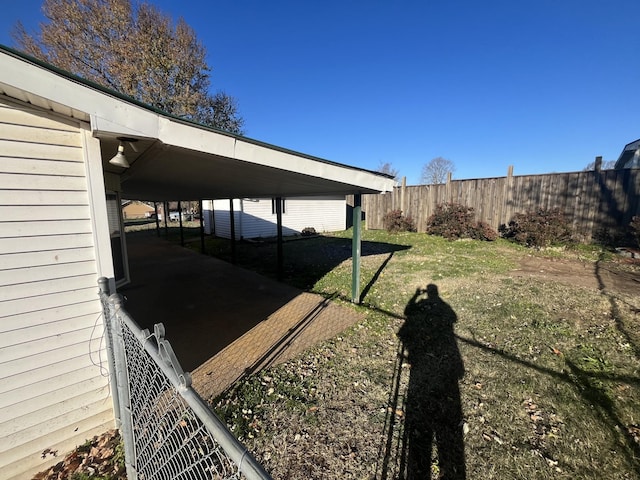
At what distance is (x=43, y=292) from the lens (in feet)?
7.18

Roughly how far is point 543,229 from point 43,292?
38.6 feet

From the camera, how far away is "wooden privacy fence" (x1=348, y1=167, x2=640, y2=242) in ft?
27.5

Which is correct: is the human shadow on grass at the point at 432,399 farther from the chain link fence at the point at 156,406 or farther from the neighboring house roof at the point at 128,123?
the neighboring house roof at the point at 128,123

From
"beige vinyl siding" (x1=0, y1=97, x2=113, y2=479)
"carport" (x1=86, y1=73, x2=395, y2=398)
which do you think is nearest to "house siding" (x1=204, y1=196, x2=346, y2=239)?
"carport" (x1=86, y1=73, x2=395, y2=398)

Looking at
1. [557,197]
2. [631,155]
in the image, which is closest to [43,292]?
[557,197]

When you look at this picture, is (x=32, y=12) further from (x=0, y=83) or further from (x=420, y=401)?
(x=420, y=401)

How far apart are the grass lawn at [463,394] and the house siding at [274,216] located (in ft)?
32.8

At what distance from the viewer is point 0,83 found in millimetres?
1771

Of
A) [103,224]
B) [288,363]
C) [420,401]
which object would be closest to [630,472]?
[420,401]

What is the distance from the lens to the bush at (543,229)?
9.07 m

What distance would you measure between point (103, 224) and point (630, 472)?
4.45 m

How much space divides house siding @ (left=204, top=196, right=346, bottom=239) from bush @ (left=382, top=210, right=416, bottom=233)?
14.0 feet

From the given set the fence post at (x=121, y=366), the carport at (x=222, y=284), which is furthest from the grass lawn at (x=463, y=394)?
the fence post at (x=121, y=366)

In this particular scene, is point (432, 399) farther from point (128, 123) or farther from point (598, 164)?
point (598, 164)
